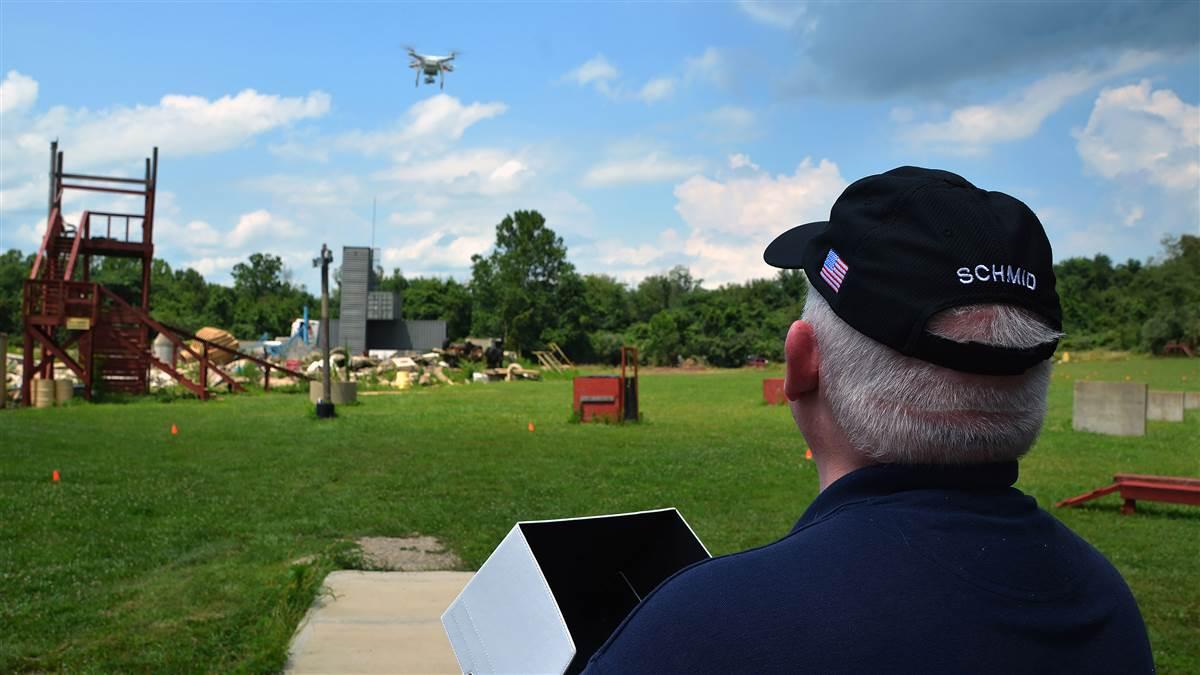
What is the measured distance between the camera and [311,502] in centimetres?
947

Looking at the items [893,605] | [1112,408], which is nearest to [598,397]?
[1112,408]

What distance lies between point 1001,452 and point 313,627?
15.3ft

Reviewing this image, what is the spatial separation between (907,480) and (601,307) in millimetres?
73920

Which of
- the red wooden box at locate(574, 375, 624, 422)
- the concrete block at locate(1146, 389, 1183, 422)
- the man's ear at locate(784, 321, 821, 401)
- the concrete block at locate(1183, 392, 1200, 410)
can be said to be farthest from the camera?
the concrete block at locate(1183, 392, 1200, 410)

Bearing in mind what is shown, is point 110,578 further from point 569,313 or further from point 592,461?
point 569,313

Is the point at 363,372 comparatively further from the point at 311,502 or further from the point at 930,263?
the point at 930,263

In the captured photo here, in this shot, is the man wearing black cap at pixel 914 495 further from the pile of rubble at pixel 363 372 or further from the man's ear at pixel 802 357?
the pile of rubble at pixel 363 372

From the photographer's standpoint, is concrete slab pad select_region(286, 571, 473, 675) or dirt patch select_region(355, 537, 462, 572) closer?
concrete slab pad select_region(286, 571, 473, 675)

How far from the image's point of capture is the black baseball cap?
1.26 m

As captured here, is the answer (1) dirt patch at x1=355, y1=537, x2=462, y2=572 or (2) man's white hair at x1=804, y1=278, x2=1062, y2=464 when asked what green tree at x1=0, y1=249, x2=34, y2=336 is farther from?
(2) man's white hair at x1=804, y1=278, x2=1062, y2=464

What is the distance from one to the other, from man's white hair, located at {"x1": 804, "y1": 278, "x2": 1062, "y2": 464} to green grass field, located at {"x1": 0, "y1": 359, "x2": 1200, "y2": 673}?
4.07m

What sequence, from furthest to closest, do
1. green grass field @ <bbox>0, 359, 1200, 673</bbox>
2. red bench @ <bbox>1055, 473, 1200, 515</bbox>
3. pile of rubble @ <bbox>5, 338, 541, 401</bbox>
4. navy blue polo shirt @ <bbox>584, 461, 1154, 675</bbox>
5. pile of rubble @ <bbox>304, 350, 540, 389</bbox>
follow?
1. pile of rubble @ <bbox>304, 350, 540, 389</bbox>
2. pile of rubble @ <bbox>5, 338, 541, 401</bbox>
3. red bench @ <bbox>1055, 473, 1200, 515</bbox>
4. green grass field @ <bbox>0, 359, 1200, 673</bbox>
5. navy blue polo shirt @ <bbox>584, 461, 1154, 675</bbox>

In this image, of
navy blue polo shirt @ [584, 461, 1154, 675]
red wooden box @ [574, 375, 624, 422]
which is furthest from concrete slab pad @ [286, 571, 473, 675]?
red wooden box @ [574, 375, 624, 422]

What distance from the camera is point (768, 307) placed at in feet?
241
